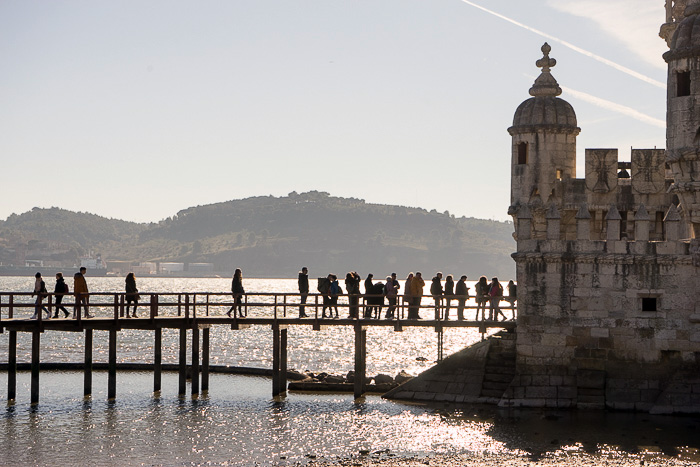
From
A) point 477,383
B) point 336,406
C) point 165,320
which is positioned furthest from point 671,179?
point 165,320

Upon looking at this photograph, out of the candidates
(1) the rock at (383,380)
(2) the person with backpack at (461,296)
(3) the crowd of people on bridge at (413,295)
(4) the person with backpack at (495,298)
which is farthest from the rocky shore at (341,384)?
(4) the person with backpack at (495,298)

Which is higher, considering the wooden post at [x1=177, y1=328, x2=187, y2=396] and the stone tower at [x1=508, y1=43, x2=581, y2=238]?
the stone tower at [x1=508, y1=43, x2=581, y2=238]

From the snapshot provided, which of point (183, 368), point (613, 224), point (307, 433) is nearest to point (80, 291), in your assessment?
point (183, 368)

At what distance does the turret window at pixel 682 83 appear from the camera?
34.1 metres

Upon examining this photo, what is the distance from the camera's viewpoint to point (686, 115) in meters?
34.0

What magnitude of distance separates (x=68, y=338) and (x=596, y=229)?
6765 cm

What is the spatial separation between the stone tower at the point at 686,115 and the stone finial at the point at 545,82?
5.69m

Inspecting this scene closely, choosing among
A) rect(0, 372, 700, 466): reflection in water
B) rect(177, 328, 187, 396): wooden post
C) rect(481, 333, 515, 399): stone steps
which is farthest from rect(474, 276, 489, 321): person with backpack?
rect(177, 328, 187, 396): wooden post

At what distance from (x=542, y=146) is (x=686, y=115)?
21.1ft

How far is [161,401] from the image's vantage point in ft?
136

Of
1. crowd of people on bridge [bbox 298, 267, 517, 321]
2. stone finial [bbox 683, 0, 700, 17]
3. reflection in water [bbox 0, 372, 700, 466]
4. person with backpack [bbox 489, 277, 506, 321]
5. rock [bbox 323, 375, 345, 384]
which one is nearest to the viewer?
reflection in water [bbox 0, 372, 700, 466]

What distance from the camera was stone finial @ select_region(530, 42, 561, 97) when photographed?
3938 centimetres

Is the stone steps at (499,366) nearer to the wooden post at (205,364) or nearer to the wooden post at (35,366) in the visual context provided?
the wooden post at (205,364)

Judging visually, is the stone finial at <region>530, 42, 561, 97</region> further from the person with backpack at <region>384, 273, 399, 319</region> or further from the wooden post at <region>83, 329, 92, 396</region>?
the wooden post at <region>83, 329, 92, 396</region>
